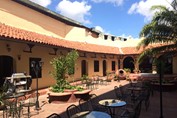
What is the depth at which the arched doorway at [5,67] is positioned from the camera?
12079 millimetres

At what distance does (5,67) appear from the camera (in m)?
12.3

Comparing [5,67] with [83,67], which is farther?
[83,67]

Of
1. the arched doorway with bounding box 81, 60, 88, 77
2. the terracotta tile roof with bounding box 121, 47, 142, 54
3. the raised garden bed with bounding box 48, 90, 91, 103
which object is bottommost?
the raised garden bed with bounding box 48, 90, 91, 103

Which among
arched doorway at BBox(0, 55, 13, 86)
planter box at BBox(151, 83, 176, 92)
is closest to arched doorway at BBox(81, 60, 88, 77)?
planter box at BBox(151, 83, 176, 92)

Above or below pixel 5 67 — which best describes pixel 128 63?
above

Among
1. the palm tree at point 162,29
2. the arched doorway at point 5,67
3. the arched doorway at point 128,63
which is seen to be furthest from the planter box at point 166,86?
the arched doorway at point 128,63

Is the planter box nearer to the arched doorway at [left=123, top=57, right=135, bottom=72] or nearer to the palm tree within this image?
the palm tree

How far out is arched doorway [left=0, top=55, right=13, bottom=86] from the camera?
12.1 m

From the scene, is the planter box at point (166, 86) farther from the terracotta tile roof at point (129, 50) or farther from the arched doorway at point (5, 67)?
the terracotta tile roof at point (129, 50)

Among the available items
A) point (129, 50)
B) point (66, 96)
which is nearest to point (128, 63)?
point (129, 50)

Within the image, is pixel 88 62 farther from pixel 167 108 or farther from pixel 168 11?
pixel 167 108

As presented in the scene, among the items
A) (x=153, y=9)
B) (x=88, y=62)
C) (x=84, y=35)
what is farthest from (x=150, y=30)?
(x=84, y=35)

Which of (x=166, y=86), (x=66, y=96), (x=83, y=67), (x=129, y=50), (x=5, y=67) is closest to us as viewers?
(x=66, y=96)

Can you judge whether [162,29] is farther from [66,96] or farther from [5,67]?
Result: [5,67]
